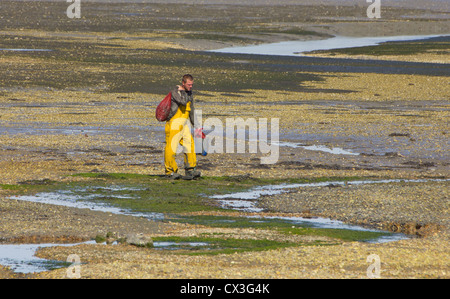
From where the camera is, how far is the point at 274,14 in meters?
88.0

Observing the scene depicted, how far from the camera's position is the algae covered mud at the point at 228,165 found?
33.8 ft

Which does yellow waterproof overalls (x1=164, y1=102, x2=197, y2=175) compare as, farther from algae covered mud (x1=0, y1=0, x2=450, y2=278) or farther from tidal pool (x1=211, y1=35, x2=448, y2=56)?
tidal pool (x1=211, y1=35, x2=448, y2=56)

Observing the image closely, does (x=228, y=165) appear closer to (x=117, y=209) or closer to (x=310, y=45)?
(x=117, y=209)

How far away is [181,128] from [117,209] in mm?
3173

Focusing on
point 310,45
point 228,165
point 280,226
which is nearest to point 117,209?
point 280,226

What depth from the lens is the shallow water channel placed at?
32.4ft

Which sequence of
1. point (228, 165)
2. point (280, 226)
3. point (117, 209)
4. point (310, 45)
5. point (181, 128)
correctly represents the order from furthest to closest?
point (310, 45) → point (228, 165) → point (181, 128) → point (117, 209) → point (280, 226)

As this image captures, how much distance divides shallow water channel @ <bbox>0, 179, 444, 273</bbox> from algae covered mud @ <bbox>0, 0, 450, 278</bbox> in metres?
0.08

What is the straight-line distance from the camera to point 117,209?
13.5 m

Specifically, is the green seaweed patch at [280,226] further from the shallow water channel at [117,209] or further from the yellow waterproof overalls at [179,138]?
the yellow waterproof overalls at [179,138]

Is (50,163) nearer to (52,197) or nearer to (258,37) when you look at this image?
(52,197)

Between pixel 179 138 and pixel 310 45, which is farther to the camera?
pixel 310 45

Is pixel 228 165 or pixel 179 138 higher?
pixel 179 138

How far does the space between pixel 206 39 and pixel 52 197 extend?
4133cm
